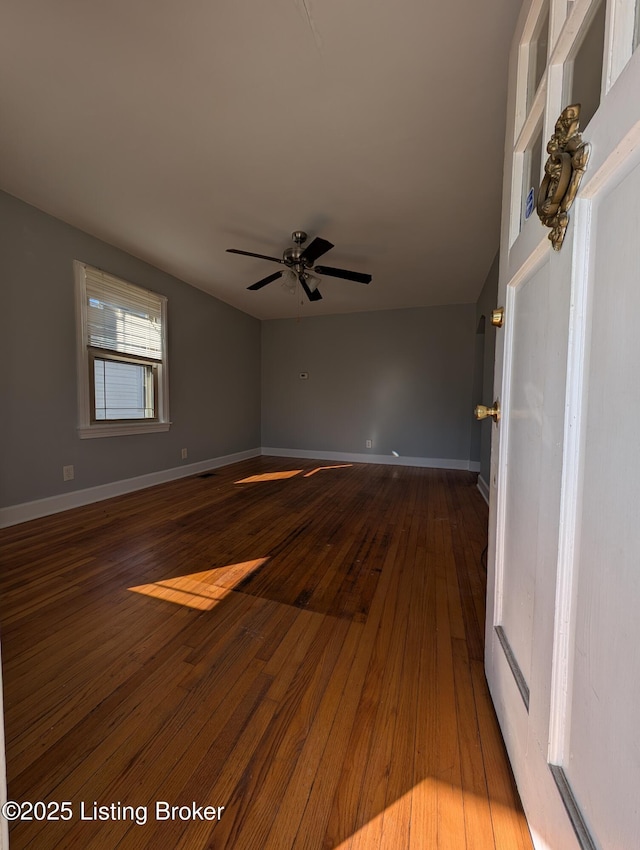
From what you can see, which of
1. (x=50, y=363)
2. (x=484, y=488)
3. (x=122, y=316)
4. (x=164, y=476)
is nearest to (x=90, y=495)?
(x=164, y=476)

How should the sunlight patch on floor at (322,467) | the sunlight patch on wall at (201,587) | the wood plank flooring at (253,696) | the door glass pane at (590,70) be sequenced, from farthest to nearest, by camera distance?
1. the sunlight patch on floor at (322,467)
2. the sunlight patch on wall at (201,587)
3. the wood plank flooring at (253,696)
4. the door glass pane at (590,70)

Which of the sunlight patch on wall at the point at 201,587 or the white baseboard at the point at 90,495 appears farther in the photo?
the white baseboard at the point at 90,495

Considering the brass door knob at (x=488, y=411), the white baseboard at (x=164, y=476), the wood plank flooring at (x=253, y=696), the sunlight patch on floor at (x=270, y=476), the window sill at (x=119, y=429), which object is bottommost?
the wood plank flooring at (x=253, y=696)

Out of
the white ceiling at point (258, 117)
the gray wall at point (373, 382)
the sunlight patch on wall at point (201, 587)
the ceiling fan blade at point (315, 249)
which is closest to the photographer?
the white ceiling at point (258, 117)

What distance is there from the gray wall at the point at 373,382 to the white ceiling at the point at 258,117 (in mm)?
2045

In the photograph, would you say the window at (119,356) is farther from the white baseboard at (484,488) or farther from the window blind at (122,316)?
the white baseboard at (484,488)

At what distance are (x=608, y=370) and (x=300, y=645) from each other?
52.8 inches

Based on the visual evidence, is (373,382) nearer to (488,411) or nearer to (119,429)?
(119,429)

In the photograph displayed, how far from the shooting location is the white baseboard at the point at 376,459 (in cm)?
498

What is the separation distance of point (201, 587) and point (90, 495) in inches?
81.8

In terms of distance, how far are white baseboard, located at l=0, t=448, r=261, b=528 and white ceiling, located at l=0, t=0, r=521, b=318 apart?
238 cm

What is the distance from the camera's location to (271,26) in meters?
1.35

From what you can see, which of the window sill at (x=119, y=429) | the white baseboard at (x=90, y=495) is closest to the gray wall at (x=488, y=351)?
the white baseboard at (x=90, y=495)

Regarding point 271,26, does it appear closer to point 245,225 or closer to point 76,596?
point 245,225
